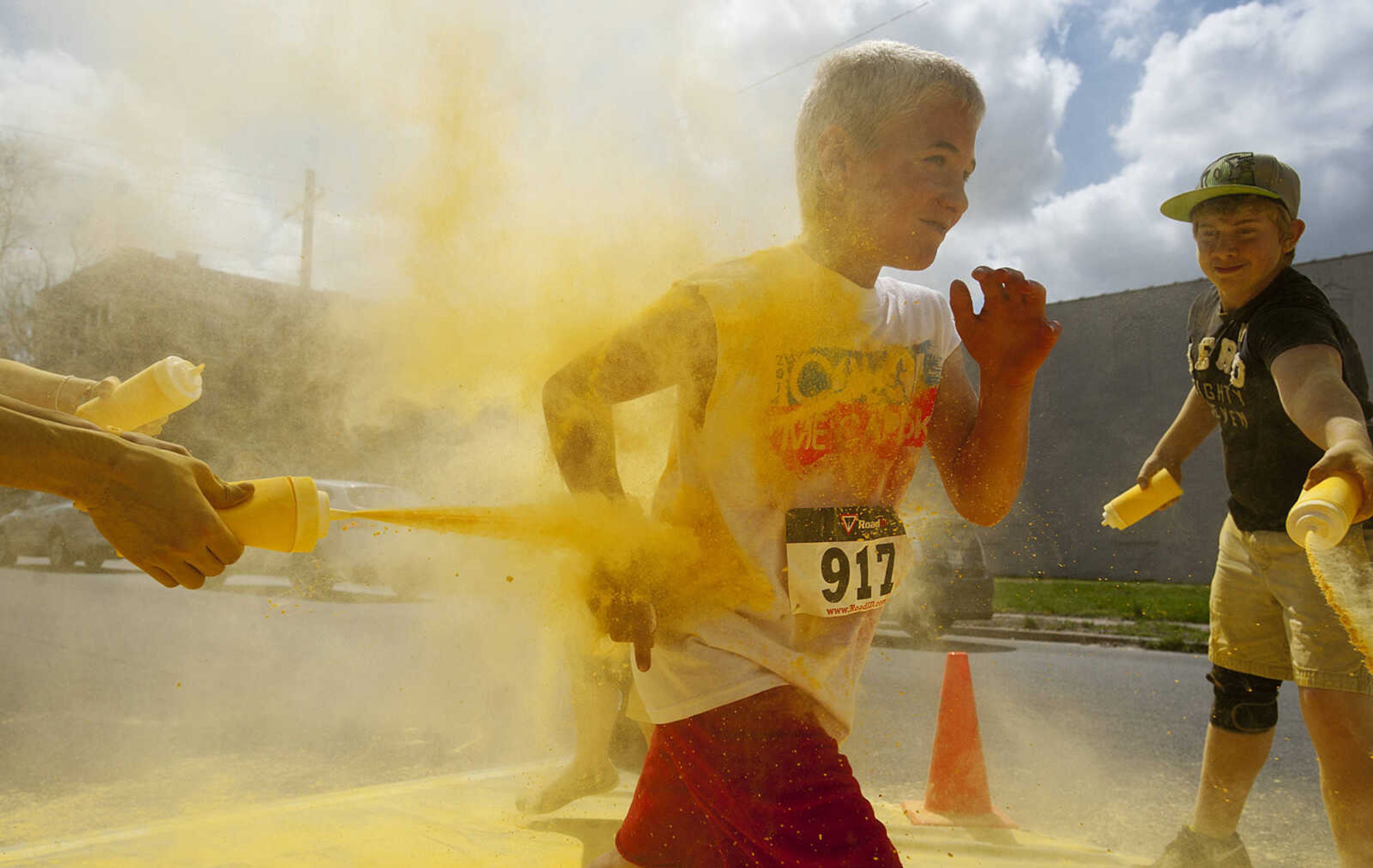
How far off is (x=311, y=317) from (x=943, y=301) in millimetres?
2697

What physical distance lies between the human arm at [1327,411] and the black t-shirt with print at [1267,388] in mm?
45

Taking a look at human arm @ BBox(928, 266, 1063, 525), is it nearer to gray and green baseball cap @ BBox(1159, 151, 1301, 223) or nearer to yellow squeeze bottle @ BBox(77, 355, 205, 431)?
gray and green baseball cap @ BBox(1159, 151, 1301, 223)

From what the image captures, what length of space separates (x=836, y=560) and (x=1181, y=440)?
7.10 feet

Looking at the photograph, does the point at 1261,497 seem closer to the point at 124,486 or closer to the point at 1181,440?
the point at 1181,440

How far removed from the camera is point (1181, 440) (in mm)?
3531

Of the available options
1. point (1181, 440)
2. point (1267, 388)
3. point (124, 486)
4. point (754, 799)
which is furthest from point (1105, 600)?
point (124, 486)

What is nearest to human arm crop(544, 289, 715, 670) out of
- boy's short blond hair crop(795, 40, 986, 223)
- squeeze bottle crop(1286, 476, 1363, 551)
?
boy's short blond hair crop(795, 40, 986, 223)

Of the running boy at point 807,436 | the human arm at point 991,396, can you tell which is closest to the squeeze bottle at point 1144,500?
the human arm at point 991,396

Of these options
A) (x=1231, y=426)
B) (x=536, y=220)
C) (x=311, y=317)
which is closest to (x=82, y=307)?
(x=311, y=317)

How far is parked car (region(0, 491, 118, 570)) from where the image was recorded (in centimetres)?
1418

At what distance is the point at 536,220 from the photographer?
2529 millimetres

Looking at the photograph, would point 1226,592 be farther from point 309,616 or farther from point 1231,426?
point 309,616

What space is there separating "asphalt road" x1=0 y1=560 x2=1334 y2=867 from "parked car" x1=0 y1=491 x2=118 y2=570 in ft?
17.3

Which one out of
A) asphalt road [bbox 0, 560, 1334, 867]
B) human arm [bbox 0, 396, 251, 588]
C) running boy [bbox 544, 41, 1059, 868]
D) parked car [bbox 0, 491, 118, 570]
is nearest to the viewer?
A: human arm [bbox 0, 396, 251, 588]
